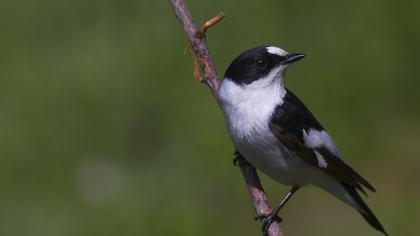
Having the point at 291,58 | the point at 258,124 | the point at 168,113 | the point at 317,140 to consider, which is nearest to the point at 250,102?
the point at 258,124

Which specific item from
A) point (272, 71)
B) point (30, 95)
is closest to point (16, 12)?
point (30, 95)

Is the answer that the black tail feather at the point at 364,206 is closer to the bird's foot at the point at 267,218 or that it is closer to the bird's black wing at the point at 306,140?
the bird's black wing at the point at 306,140

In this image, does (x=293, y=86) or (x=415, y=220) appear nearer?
(x=415, y=220)

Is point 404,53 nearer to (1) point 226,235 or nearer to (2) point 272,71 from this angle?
(1) point 226,235

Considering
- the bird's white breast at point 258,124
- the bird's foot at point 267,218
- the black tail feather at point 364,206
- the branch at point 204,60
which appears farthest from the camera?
the black tail feather at point 364,206

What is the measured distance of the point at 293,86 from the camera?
8.95 meters

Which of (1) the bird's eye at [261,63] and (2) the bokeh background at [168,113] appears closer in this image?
(1) the bird's eye at [261,63]

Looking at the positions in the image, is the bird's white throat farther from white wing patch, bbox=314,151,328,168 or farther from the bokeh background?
the bokeh background

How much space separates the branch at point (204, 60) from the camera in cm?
482

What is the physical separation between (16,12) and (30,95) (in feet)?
4.21

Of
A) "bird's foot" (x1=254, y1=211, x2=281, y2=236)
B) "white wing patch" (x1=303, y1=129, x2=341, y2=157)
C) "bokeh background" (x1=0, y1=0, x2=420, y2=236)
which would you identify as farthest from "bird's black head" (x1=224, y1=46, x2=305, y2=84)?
"bokeh background" (x1=0, y1=0, x2=420, y2=236)

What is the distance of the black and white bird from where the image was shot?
17.7ft

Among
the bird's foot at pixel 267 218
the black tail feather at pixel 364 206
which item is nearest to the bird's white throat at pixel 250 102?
the bird's foot at pixel 267 218

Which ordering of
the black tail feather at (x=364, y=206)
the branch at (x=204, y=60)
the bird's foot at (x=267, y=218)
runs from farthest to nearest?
the black tail feather at (x=364, y=206) < the bird's foot at (x=267, y=218) < the branch at (x=204, y=60)
